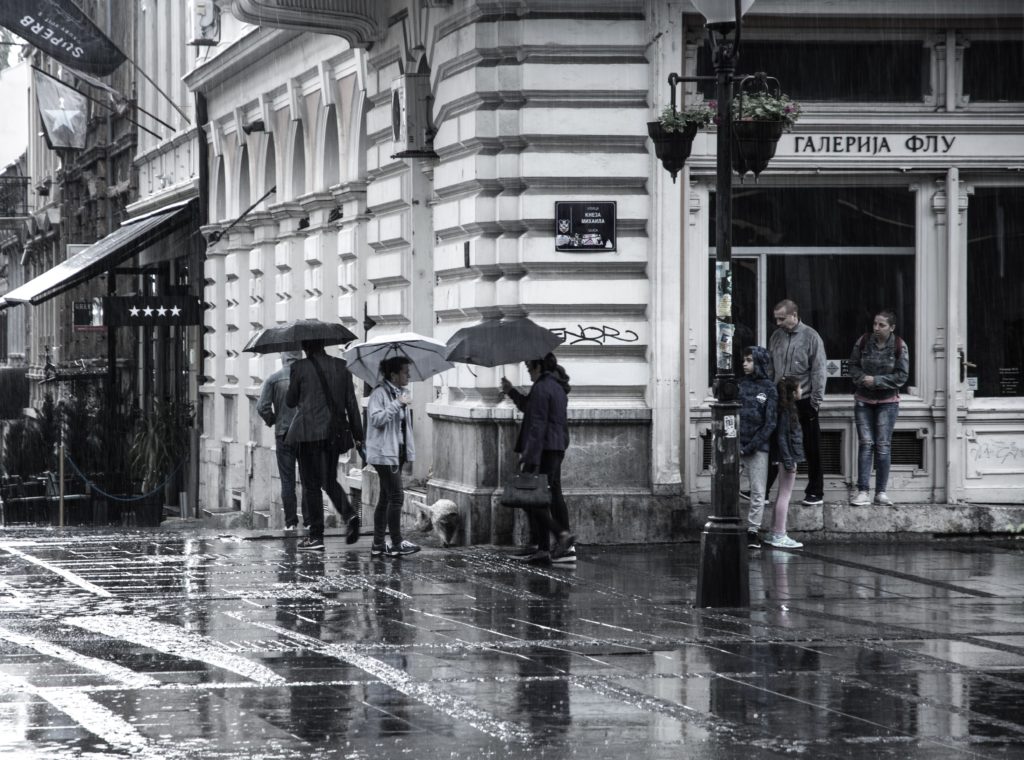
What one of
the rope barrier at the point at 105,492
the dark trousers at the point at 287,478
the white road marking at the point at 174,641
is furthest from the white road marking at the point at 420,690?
the rope barrier at the point at 105,492

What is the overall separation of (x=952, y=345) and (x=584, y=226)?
354 cm

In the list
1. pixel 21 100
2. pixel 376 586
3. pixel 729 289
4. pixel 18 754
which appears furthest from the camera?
pixel 21 100

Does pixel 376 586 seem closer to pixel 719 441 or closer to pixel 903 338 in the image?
pixel 719 441

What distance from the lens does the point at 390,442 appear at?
1648 cm

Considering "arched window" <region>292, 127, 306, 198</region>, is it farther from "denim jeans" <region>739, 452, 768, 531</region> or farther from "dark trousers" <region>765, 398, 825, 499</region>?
"denim jeans" <region>739, 452, 768, 531</region>

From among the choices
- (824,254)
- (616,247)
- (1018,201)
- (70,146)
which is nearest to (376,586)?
(616,247)

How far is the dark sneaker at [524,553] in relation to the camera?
16094 millimetres

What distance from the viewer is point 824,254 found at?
1798 centimetres

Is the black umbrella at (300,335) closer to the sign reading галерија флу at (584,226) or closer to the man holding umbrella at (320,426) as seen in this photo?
the man holding umbrella at (320,426)

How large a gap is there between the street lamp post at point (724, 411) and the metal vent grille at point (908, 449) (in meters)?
4.93

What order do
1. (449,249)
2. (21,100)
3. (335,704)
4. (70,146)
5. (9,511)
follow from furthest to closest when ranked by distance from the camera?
(21,100) → (70,146) → (9,511) → (449,249) → (335,704)

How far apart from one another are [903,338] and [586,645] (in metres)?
7.44

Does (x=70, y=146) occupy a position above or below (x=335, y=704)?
above

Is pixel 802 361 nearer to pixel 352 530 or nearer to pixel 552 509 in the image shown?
pixel 552 509
